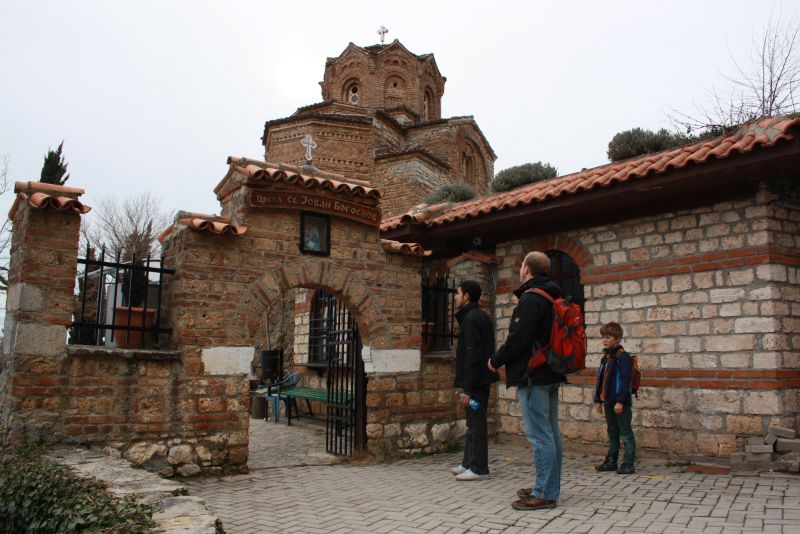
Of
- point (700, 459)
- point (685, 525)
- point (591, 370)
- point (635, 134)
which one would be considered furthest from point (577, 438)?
point (635, 134)

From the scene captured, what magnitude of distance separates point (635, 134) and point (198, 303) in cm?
1302

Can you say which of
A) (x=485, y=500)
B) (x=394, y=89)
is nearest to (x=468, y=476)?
(x=485, y=500)

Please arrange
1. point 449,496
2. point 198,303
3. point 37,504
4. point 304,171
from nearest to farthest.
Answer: point 37,504 → point 449,496 → point 198,303 → point 304,171

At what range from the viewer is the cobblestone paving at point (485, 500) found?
4094mm

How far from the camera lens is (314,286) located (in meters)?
6.88

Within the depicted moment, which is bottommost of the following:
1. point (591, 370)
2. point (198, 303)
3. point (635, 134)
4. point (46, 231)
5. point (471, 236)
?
point (591, 370)

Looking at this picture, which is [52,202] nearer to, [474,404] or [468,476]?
[474,404]

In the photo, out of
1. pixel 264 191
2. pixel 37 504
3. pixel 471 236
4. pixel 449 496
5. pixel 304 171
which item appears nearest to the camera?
pixel 37 504

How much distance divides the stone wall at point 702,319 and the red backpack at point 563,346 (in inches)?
103

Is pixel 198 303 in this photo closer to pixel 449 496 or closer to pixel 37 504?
pixel 37 504

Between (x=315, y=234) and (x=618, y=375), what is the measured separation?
356cm

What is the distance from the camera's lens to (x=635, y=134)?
15.5 m

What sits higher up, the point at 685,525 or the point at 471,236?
the point at 471,236

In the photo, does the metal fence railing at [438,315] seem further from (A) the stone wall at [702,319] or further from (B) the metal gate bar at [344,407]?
(A) the stone wall at [702,319]
